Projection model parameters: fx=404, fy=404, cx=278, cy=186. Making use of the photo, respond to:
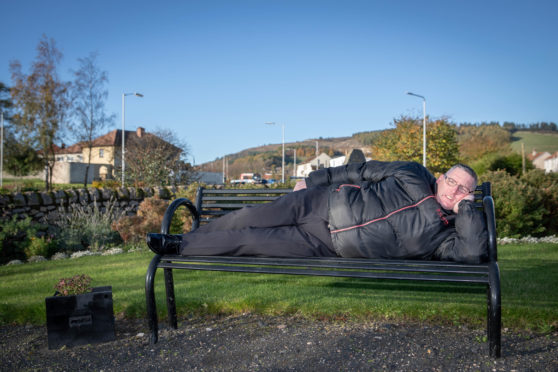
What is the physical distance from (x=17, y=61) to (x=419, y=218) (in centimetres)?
2255

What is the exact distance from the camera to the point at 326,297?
11.2 ft

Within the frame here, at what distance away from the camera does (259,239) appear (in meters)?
2.65

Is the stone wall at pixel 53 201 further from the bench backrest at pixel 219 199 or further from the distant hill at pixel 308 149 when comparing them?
the distant hill at pixel 308 149

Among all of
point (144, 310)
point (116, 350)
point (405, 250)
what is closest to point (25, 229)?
point (144, 310)

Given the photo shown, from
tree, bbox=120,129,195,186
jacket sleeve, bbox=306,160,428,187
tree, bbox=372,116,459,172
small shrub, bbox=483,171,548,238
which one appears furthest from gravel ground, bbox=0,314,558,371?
tree, bbox=372,116,459,172

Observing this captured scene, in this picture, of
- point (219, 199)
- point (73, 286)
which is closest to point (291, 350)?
point (73, 286)

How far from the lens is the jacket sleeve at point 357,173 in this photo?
2.88m

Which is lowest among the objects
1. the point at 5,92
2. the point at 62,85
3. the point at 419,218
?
the point at 419,218

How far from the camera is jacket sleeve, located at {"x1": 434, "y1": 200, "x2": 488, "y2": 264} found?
2221 mm

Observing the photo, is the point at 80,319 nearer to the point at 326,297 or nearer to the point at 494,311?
the point at 326,297

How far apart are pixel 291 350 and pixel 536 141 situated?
11261 centimetres

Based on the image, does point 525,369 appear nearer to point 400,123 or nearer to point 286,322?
point 286,322

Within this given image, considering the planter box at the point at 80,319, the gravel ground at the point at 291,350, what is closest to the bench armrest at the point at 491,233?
the gravel ground at the point at 291,350

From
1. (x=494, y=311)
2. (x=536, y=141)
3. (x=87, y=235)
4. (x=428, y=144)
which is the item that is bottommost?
(x=87, y=235)
